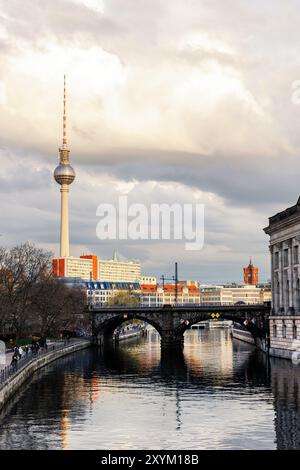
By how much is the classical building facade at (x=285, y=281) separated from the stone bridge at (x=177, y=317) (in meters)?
13.3

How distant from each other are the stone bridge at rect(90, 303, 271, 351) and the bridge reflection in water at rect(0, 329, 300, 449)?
39.8m

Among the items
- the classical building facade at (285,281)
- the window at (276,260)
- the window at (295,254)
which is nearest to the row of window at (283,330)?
the classical building facade at (285,281)

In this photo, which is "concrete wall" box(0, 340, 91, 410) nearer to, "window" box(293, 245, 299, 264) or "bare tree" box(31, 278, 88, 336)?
"bare tree" box(31, 278, 88, 336)

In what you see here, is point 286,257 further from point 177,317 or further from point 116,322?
point 116,322

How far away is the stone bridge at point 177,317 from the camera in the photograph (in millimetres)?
142750

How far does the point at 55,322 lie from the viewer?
141875 mm

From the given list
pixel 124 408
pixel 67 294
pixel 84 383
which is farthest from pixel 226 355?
pixel 124 408

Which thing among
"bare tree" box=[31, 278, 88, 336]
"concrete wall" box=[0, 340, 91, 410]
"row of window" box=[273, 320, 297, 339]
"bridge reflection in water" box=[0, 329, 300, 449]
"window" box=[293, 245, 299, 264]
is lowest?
→ "bridge reflection in water" box=[0, 329, 300, 449]

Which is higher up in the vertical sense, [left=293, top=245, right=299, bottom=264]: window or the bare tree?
[left=293, top=245, right=299, bottom=264]: window

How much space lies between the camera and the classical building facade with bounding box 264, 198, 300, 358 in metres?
108

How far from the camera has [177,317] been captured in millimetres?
154000

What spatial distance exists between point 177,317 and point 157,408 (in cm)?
9327

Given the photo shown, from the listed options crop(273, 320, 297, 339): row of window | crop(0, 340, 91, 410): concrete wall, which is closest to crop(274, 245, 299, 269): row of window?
crop(273, 320, 297, 339): row of window
